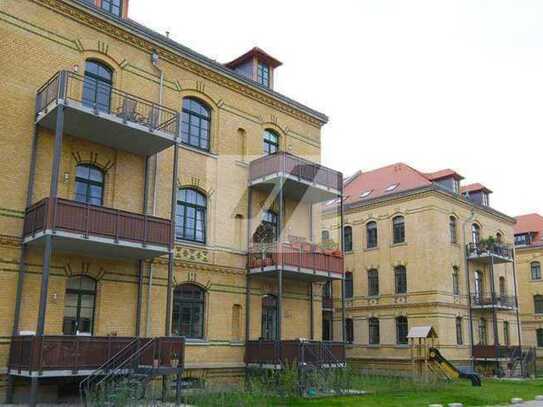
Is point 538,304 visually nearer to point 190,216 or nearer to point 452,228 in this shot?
point 452,228

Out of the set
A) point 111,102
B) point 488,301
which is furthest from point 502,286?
point 111,102

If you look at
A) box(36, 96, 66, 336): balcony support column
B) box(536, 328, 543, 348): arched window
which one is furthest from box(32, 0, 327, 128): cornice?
box(536, 328, 543, 348): arched window

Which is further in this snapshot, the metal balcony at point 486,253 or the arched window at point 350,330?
the arched window at point 350,330

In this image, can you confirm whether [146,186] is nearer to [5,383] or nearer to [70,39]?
[70,39]

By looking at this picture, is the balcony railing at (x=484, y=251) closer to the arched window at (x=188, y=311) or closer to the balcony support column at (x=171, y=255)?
the arched window at (x=188, y=311)

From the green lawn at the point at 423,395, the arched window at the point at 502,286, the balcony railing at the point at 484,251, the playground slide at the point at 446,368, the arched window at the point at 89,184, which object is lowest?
the green lawn at the point at 423,395

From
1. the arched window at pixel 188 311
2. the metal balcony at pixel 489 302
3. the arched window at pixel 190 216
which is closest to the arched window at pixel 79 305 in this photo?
the arched window at pixel 188 311

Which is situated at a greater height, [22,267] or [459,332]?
[22,267]

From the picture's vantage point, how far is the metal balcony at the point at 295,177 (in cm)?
2240

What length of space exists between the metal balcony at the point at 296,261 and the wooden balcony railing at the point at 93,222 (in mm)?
5098

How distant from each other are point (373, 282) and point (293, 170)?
15524 millimetres

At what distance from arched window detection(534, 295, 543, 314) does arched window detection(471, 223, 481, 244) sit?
43.3 ft

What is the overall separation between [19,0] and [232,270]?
1130 centimetres

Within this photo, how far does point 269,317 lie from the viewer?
23125 millimetres
